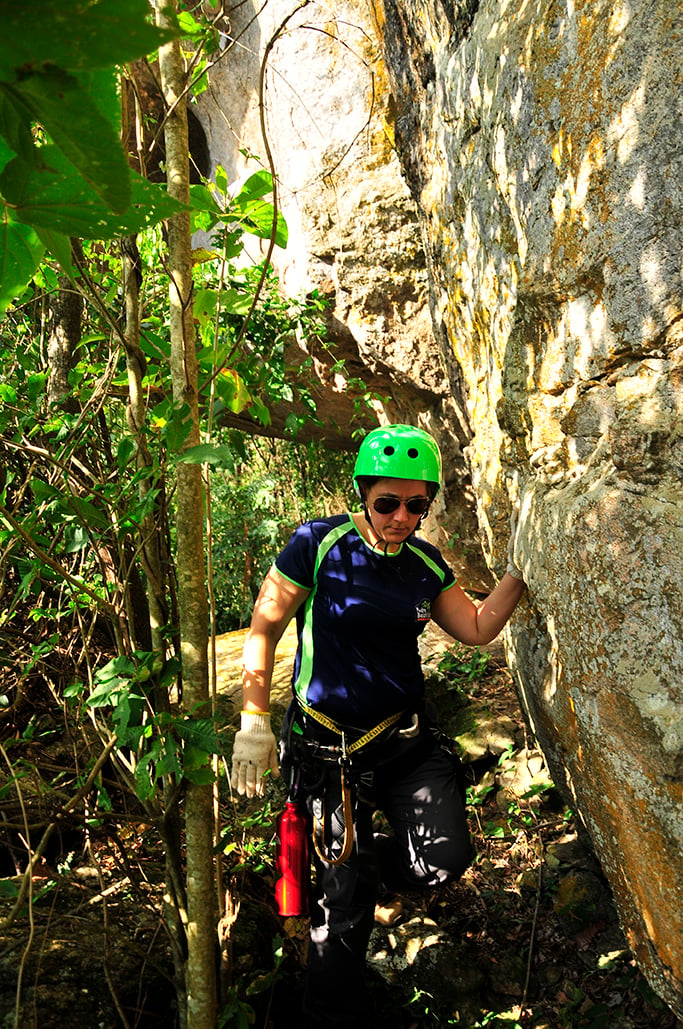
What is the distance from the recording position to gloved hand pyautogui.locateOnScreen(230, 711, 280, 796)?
2508 mm

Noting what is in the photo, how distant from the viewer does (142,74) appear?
307 inches

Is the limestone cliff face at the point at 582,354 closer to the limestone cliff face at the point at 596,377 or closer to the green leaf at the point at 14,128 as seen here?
the limestone cliff face at the point at 596,377

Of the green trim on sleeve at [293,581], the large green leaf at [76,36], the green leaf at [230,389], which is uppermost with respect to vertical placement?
the green leaf at [230,389]

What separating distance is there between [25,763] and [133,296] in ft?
4.71

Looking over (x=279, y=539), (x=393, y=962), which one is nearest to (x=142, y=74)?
(x=279, y=539)

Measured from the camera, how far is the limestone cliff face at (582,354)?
1.87 m

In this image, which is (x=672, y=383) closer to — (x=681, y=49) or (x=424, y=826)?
(x=681, y=49)

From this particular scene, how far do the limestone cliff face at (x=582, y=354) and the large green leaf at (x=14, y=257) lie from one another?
5.53 feet

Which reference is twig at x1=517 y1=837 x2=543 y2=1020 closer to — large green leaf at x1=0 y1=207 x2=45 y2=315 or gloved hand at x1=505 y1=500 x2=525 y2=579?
gloved hand at x1=505 y1=500 x2=525 y2=579

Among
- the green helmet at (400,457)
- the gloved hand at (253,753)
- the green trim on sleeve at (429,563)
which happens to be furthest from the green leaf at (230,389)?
the gloved hand at (253,753)

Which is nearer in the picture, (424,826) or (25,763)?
(25,763)

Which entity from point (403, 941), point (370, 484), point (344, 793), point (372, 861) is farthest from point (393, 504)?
point (403, 941)

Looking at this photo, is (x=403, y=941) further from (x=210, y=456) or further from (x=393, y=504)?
(x=210, y=456)

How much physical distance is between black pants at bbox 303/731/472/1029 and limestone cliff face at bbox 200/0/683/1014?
0.49 metres
